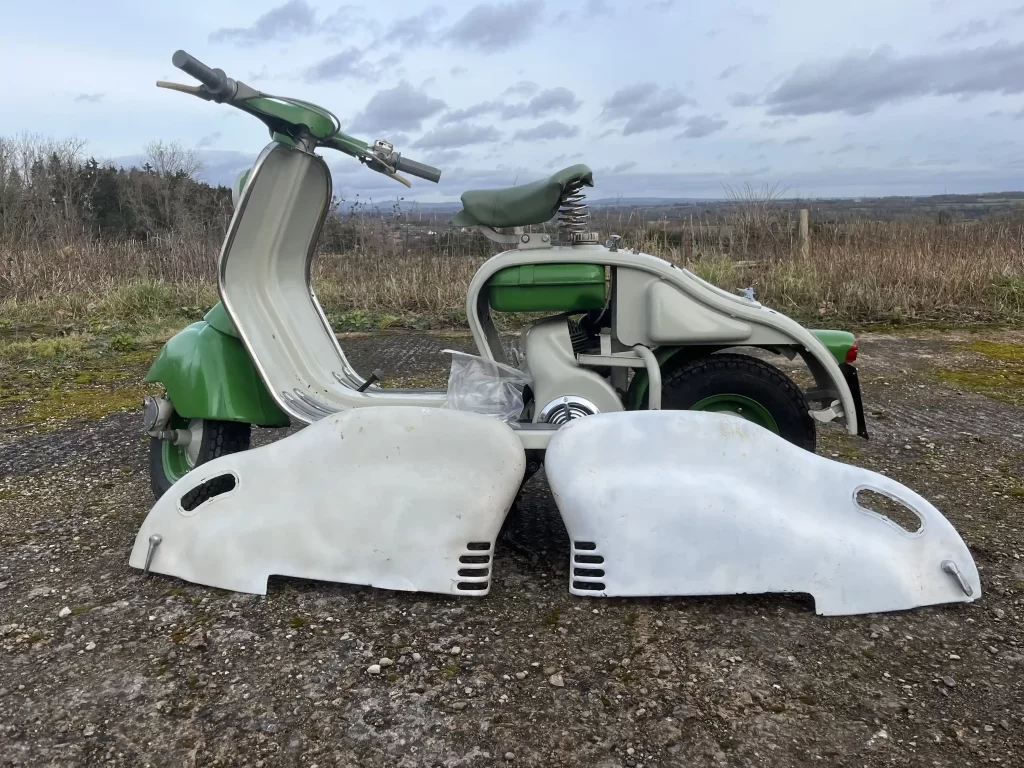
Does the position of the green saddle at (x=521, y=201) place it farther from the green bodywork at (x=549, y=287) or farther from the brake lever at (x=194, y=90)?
the brake lever at (x=194, y=90)

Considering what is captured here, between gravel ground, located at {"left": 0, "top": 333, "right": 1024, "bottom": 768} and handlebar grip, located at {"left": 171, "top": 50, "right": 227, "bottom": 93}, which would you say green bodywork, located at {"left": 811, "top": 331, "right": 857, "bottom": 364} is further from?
handlebar grip, located at {"left": 171, "top": 50, "right": 227, "bottom": 93}

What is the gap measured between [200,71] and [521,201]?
1131mm

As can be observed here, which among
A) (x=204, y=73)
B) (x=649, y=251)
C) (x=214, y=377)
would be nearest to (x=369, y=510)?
(x=214, y=377)

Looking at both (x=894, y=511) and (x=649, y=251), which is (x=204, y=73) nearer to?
(x=894, y=511)

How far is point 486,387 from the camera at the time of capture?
2814 mm

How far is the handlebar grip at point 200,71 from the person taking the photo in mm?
2375

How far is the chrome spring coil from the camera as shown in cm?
262

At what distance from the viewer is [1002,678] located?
1.75 meters

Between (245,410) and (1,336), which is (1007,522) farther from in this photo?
(1,336)

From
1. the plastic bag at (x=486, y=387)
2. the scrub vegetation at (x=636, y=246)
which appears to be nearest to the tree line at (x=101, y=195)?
the scrub vegetation at (x=636, y=246)

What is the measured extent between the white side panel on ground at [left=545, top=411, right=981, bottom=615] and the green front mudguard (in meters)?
1.20

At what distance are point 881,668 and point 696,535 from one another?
1.78 feet

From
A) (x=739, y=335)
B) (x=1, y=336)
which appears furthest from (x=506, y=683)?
(x=1, y=336)

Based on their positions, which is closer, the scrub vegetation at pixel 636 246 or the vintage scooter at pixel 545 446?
the vintage scooter at pixel 545 446
